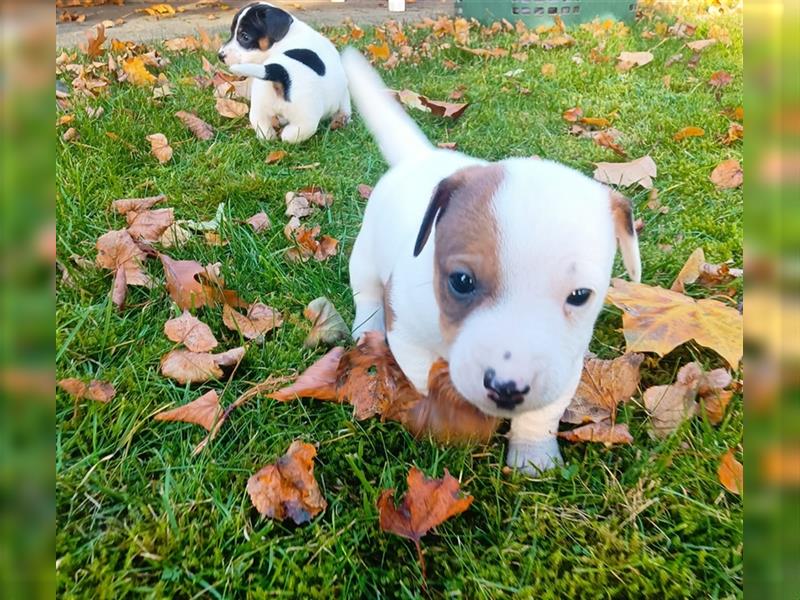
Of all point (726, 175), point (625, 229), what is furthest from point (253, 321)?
point (726, 175)

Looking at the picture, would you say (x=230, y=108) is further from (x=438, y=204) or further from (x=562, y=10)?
(x=562, y=10)

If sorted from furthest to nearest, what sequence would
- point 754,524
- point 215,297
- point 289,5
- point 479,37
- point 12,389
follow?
point 289,5, point 479,37, point 215,297, point 754,524, point 12,389

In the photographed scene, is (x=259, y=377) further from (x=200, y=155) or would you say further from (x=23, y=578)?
(x=200, y=155)

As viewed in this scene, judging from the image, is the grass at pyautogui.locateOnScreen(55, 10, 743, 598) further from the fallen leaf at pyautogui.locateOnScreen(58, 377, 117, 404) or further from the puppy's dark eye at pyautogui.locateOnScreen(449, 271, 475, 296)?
the puppy's dark eye at pyautogui.locateOnScreen(449, 271, 475, 296)

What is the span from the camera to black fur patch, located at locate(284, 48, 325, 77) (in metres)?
4.03

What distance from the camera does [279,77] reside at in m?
3.85

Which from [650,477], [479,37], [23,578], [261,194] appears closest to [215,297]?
[261,194]

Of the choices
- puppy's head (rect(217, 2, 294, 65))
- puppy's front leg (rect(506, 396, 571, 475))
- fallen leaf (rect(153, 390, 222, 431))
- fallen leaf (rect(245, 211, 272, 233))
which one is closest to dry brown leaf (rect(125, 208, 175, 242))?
fallen leaf (rect(245, 211, 272, 233))

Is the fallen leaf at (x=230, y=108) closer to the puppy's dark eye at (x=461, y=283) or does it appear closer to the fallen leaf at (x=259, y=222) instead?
the fallen leaf at (x=259, y=222)

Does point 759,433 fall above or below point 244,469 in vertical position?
above

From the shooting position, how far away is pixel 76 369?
6.06ft

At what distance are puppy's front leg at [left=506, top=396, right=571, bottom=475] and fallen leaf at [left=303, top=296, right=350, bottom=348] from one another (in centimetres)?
68

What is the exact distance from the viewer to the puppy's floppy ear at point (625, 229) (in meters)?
1.58

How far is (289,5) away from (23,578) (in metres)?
8.77
